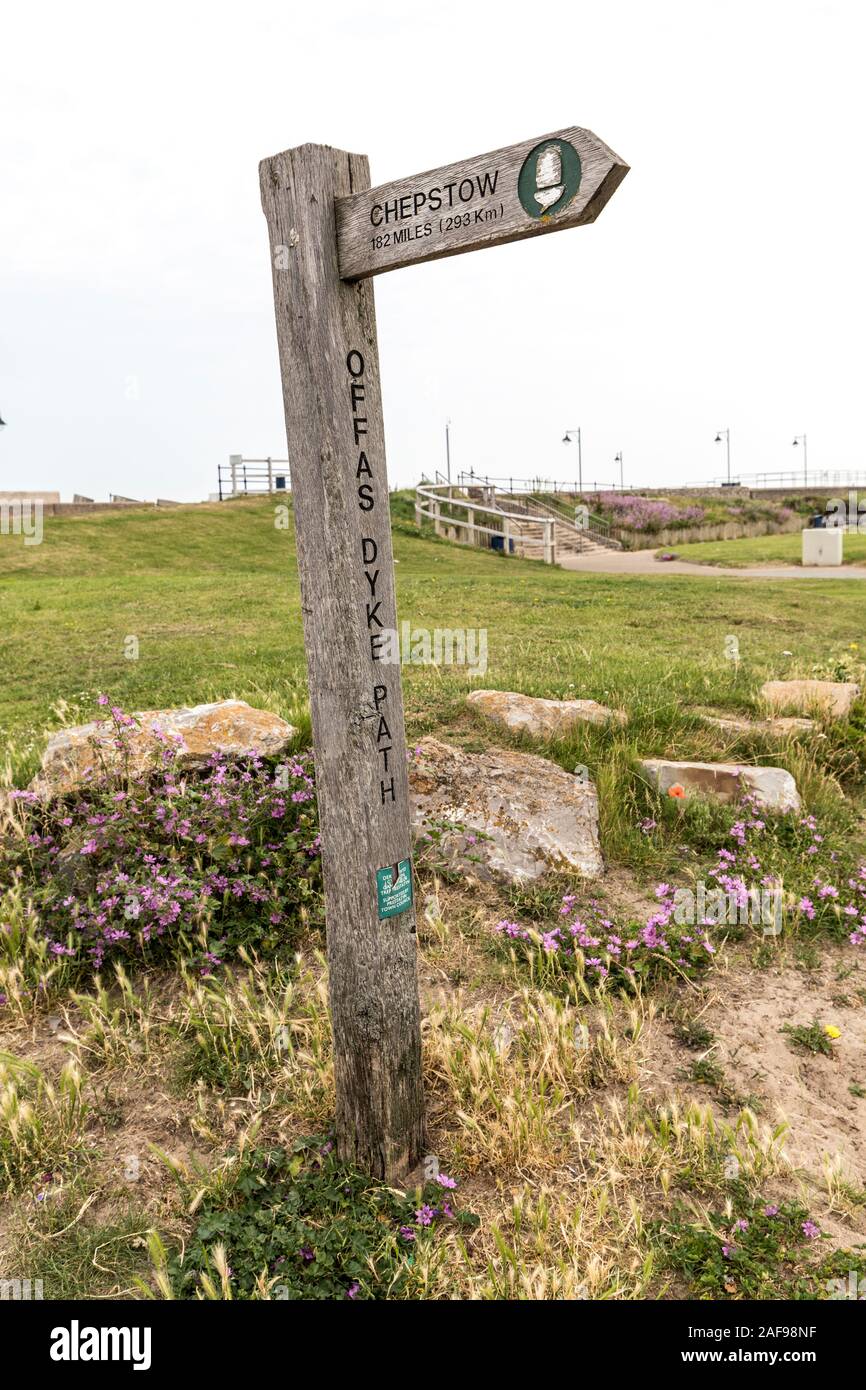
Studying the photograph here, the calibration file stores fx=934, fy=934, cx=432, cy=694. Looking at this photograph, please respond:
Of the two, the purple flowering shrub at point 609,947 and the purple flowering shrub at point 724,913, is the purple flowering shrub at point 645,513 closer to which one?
the purple flowering shrub at point 724,913

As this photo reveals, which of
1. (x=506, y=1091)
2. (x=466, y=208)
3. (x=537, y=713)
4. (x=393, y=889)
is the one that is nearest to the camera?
(x=466, y=208)

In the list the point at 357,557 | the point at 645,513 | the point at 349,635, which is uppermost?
the point at 645,513

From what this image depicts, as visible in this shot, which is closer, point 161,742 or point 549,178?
point 549,178

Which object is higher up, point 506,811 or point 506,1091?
point 506,811

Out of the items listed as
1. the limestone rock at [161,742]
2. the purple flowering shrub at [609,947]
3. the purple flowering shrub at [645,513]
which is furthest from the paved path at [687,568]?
the purple flowering shrub at [609,947]

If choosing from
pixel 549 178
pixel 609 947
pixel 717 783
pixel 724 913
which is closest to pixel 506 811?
pixel 609 947

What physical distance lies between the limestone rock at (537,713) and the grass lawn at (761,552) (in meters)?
16.7

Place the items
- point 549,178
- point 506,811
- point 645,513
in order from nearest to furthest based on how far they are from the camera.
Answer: point 549,178, point 506,811, point 645,513

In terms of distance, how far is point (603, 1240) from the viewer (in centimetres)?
293

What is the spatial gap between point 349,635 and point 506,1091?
182cm

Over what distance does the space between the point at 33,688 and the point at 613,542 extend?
25685 mm

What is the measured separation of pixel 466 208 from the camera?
2.49 meters

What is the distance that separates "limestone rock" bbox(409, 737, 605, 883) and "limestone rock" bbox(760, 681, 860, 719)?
2.24m

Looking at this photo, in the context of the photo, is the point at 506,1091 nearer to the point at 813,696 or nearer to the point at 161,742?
the point at 161,742
